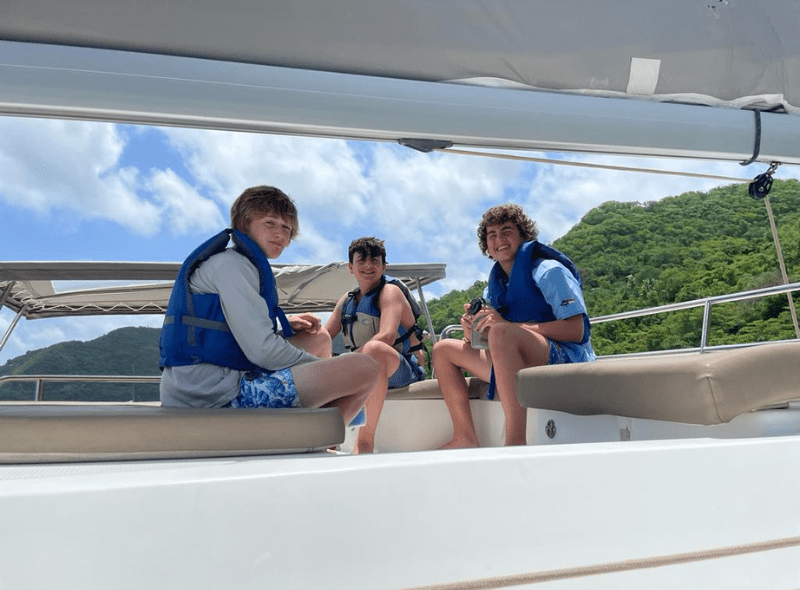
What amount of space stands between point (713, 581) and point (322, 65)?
0.99m

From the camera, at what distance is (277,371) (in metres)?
1.57

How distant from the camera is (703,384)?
1.21 metres

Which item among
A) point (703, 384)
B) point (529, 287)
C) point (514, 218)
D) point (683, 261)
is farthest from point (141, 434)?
point (683, 261)

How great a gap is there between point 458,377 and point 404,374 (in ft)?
1.30

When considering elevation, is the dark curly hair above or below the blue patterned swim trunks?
above

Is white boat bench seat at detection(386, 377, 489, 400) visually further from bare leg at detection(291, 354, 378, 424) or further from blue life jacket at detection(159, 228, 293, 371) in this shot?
blue life jacket at detection(159, 228, 293, 371)

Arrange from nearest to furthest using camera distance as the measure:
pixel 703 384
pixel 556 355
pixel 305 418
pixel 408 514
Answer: pixel 408 514
pixel 703 384
pixel 305 418
pixel 556 355

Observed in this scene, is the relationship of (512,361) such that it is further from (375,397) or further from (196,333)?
(196,333)

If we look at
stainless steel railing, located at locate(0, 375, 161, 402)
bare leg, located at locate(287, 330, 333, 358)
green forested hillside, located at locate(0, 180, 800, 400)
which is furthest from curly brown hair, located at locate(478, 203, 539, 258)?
green forested hillside, located at locate(0, 180, 800, 400)

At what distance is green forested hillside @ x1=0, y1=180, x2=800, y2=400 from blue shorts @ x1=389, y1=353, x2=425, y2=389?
41.2 ft

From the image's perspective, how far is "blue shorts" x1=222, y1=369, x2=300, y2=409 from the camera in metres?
1.54

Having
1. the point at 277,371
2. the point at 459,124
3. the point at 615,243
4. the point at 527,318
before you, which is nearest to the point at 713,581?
the point at 459,124

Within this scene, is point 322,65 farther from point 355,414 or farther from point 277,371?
point 355,414

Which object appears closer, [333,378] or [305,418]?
[305,418]
